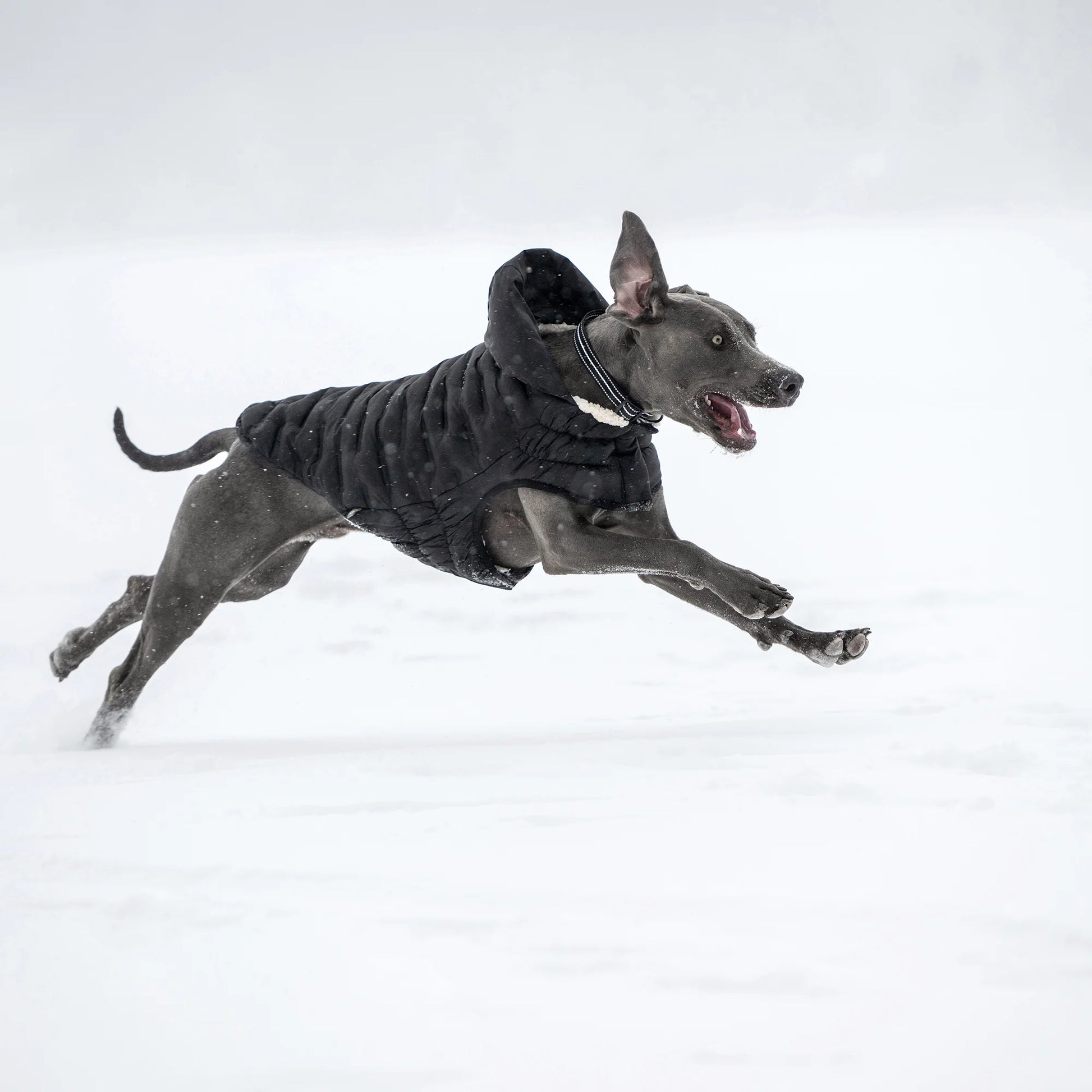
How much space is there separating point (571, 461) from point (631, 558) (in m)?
0.29

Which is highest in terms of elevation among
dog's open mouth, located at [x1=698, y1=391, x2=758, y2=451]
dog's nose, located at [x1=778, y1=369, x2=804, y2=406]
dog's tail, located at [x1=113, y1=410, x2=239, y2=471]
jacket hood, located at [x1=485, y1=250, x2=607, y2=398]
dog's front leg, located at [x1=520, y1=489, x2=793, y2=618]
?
jacket hood, located at [x1=485, y1=250, x2=607, y2=398]

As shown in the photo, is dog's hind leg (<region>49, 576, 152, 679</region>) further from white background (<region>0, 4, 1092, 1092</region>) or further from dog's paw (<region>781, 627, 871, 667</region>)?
dog's paw (<region>781, 627, 871, 667</region>)

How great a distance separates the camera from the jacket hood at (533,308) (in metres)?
2.79

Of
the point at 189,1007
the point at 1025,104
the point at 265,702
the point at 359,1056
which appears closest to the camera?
the point at 359,1056

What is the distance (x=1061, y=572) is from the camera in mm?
4898

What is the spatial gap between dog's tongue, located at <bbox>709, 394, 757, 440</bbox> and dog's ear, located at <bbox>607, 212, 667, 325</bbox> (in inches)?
10.1

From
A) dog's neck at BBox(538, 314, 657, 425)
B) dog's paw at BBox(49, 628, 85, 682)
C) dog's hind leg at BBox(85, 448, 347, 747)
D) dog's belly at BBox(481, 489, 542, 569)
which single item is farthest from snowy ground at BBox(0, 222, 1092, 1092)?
dog's neck at BBox(538, 314, 657, 425)

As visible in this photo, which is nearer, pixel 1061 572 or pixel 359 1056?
pixel 359 1056

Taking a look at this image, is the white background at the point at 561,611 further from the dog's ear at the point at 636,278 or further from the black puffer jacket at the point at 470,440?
the dog's ear at the point at 636,278

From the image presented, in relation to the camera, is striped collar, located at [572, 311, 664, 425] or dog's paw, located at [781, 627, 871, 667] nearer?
dog's paw, located at [781, 627, 871, 667]

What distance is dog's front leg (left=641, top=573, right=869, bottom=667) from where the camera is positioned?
8.68 feet

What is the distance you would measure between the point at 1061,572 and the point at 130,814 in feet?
13.2

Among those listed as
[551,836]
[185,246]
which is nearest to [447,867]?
[551,836]

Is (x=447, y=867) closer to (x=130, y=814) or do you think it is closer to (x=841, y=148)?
(x=130, y=814)
